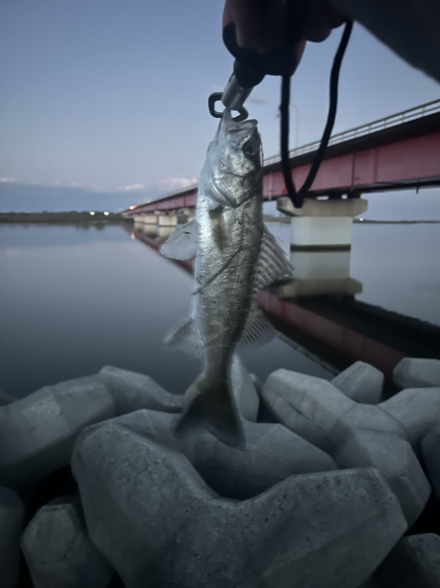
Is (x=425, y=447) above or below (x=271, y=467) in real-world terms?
below

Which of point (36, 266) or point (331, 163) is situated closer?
point (331, 163)

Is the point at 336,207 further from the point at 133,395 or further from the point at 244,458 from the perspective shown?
the point at 244,458

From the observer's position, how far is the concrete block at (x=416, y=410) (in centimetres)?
447

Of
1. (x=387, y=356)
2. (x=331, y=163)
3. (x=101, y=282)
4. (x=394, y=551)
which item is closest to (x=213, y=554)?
(x=394, y=551)

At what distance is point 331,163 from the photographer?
58.7 ft

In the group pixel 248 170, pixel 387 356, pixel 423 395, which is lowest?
pixel 387 356

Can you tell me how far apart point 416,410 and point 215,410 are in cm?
392

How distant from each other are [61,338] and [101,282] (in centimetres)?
821

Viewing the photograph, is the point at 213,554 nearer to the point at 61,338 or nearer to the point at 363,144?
the point at 61,338

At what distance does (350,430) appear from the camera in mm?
4031

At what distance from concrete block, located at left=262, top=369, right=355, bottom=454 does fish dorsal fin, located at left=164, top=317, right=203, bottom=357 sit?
3252 mm

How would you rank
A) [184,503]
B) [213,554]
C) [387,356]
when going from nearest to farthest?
1. [213,554]
2. [184,503]
3. [387,356]

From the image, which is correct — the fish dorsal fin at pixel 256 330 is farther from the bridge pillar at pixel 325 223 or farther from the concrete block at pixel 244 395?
the bridge pillar at pixel 325 223

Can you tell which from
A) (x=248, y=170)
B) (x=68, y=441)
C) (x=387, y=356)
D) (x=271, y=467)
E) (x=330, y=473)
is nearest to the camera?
(x=248, y=170)
